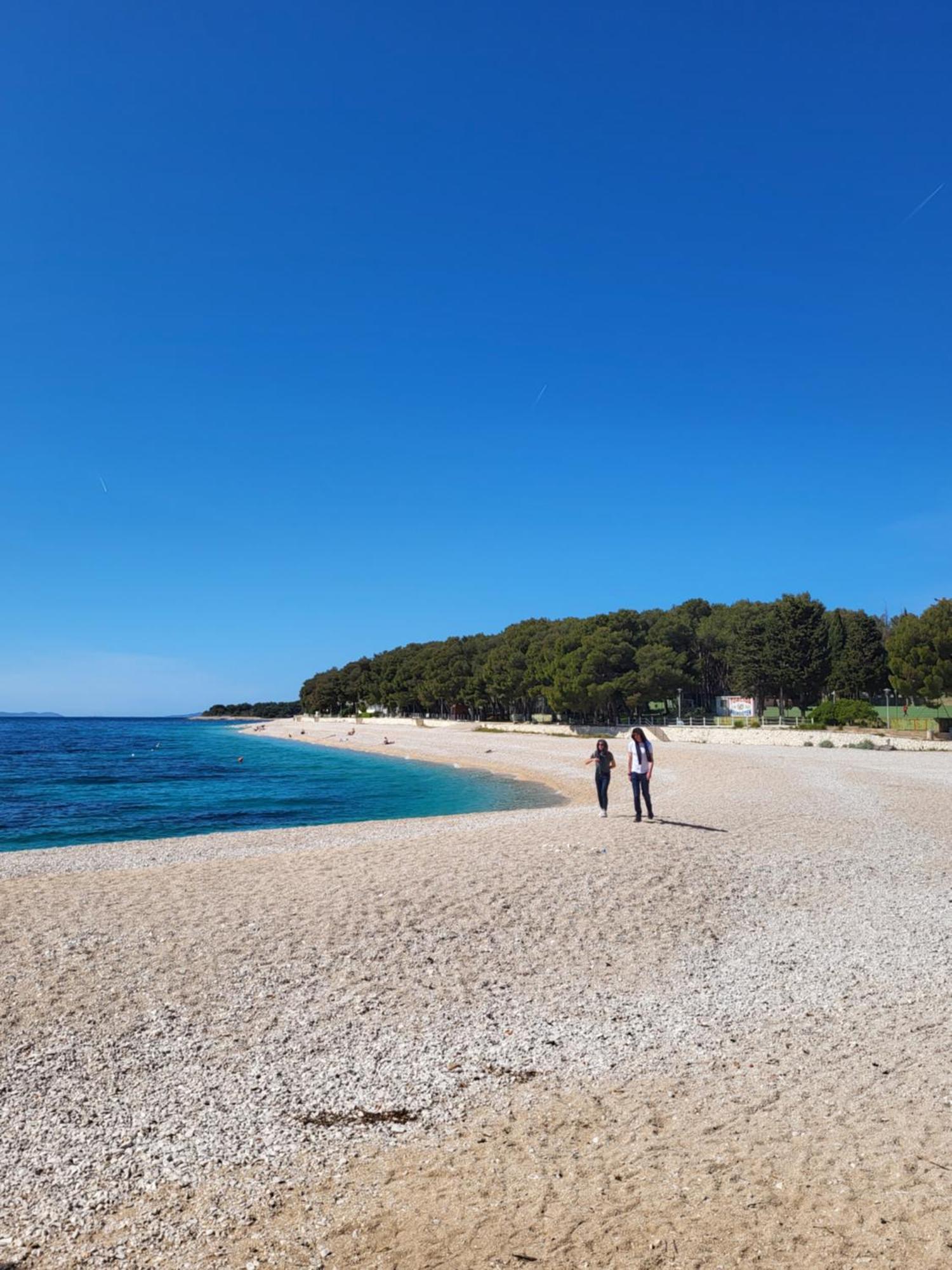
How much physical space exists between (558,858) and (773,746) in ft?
126

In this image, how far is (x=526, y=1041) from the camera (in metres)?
6.83

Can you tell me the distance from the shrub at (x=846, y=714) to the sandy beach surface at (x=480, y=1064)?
42.8m

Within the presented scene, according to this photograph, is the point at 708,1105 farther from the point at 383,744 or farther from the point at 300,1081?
the point at 383,744

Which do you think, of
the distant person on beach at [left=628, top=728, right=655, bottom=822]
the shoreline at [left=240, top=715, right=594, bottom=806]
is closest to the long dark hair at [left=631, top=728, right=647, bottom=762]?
the distant person on beach at [left=628, top=728, right=655, bottom=822]

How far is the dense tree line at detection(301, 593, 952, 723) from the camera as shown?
54656 millimetres

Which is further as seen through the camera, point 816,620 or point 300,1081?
point 816,620

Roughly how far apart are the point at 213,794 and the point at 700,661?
63339mm

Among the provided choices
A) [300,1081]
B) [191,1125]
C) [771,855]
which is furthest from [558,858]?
[191,1125]

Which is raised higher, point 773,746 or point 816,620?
point 816,620

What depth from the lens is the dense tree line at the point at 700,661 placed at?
54656 mm

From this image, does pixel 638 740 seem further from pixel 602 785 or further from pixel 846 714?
pixel 846 714

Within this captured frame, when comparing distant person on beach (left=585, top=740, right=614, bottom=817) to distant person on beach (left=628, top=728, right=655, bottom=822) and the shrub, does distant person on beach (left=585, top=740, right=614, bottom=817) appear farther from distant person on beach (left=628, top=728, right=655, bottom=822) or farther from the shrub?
the shrub

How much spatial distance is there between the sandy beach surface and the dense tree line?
153ft

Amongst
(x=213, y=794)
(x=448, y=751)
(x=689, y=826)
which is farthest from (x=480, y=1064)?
(x=448, y=751)
